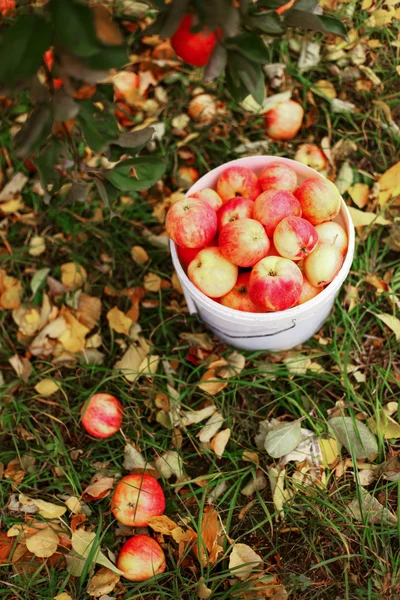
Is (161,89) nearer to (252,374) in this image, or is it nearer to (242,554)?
(252,374)

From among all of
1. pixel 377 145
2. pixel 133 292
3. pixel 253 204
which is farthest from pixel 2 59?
pixel 377 145

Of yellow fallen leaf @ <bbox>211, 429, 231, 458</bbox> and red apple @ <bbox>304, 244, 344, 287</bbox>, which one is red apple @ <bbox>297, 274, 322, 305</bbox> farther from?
yellow fallen leaf @ <bbox>211, 429, 231, 458</bbox>

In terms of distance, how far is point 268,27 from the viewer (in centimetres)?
126

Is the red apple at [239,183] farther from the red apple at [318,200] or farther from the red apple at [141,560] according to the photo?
the red apple at [141,560]

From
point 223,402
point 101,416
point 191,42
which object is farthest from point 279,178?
point 101,416

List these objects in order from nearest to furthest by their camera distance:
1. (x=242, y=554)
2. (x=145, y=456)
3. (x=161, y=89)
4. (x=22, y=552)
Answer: (x=242, y=554) < (x=22, y=552) < (x=145, y=456) < (x=161, y=89)

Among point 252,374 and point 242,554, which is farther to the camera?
point 252,374

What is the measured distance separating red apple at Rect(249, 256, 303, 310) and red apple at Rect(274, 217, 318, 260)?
0.03 metres

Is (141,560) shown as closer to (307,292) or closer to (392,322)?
(307,292)

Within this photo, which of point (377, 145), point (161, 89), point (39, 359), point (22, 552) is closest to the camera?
point (22, 552)

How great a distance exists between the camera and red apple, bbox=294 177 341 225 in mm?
1875

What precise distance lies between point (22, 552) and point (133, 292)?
3.33ft

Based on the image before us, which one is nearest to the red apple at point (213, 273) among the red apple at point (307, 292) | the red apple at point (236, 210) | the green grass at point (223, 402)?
the red apple at point (236, 210)

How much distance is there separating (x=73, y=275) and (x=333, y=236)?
1.08m
